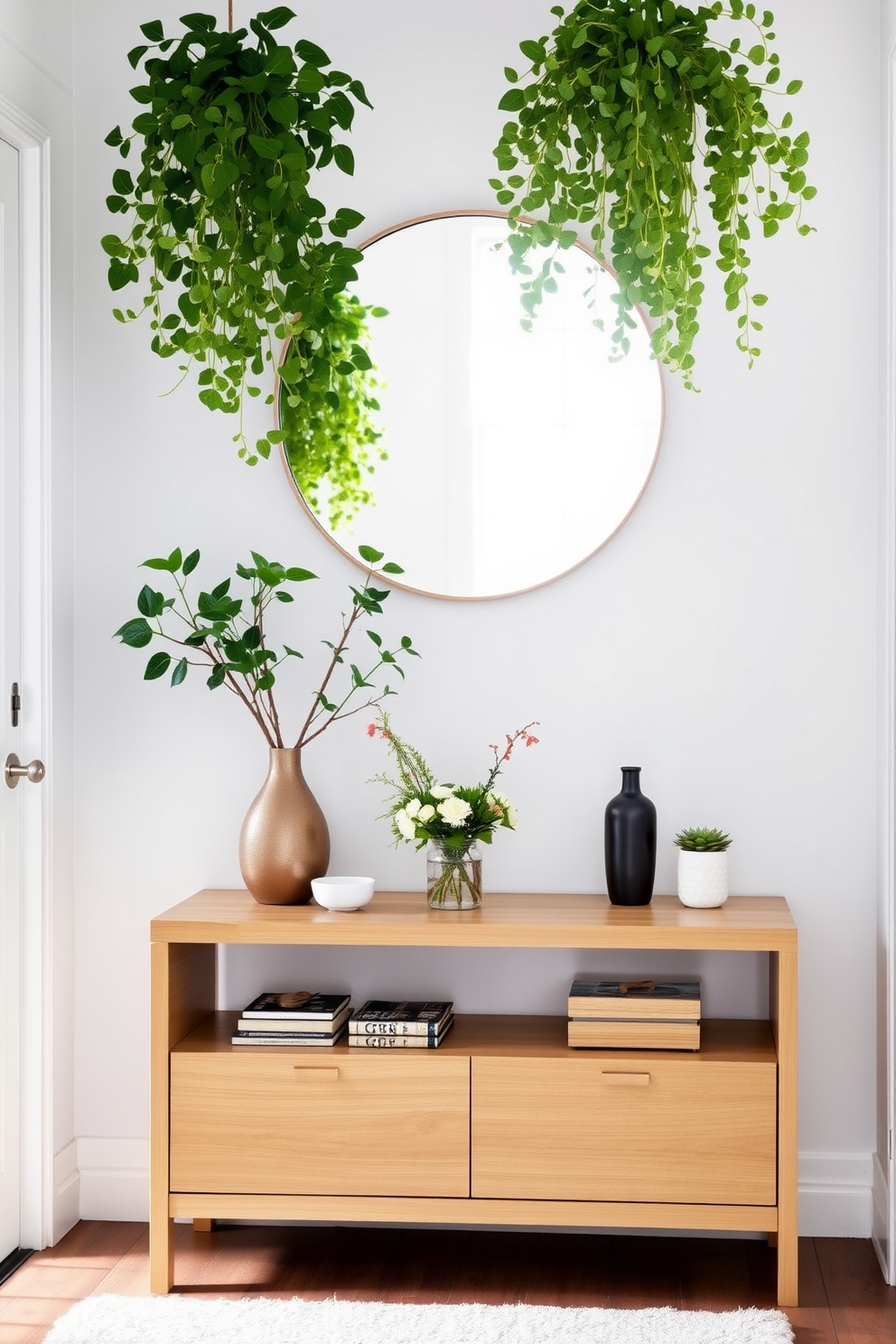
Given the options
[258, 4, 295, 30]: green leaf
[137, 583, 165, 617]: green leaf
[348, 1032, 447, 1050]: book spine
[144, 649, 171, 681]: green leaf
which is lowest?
[348, 1032, 447, 1050]: book spine

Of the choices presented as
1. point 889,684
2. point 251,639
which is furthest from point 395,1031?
point 889,684

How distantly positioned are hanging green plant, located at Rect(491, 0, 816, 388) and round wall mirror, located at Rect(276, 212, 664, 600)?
15.7 inches

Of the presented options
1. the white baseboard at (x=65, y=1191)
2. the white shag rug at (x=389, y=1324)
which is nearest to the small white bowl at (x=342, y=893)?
the white shag rug at (x=389, y=1324)

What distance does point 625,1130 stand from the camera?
7.99 ft

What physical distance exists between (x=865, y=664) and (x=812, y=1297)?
1235 millimetres

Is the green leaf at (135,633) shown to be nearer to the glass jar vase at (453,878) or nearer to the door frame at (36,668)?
the door frame at (36,668)

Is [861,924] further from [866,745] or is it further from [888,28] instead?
[888,28]

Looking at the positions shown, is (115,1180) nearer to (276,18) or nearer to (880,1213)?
(880,1213)

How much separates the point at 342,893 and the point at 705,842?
28.3 inches

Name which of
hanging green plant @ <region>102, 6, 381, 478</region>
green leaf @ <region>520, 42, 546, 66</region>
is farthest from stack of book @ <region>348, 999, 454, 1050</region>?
green leaf @ <region>520, 42, 546, 66</region>

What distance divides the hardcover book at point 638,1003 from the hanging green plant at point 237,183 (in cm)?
131

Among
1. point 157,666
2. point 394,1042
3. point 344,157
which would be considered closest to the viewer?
point 344,157

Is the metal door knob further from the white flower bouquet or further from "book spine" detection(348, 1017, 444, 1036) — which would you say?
"book spine" detection(348, 1017, 444, 1036)

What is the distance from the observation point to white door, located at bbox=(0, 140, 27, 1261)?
105 inches
